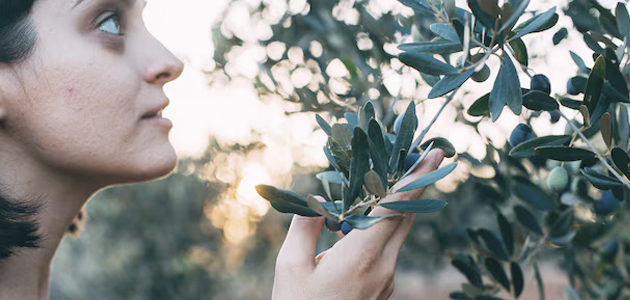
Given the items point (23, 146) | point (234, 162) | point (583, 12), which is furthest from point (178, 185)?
point (583, 12)

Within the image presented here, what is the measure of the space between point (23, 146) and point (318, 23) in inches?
30.7

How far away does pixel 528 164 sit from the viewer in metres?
1.20

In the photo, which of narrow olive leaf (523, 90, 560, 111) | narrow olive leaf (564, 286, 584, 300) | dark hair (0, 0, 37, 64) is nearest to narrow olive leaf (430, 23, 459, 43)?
narrow olive leaf (523, 90, 560, 111)

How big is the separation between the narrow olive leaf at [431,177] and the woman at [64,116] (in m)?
0.26

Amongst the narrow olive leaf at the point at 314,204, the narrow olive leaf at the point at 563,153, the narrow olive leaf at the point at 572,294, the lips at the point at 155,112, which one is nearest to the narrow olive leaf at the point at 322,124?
the narrow olive leaf at the point at 314,204

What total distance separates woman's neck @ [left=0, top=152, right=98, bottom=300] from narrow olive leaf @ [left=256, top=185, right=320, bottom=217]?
518 mm

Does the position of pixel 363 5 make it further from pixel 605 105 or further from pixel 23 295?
pixel 23 295

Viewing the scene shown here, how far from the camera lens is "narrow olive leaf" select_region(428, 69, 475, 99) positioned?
0.55m

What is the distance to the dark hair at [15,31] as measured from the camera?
835 mm

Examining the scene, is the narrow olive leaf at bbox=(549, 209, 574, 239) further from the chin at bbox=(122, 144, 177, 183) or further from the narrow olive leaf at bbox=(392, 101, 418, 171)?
the chin at bbox=(122, 144, 177, 183)

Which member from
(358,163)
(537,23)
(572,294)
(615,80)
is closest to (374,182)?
(358,163)

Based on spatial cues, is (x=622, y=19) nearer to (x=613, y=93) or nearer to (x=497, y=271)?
(x=613, y=93)

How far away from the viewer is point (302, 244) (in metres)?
0.73

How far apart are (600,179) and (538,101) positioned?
0.12 m
